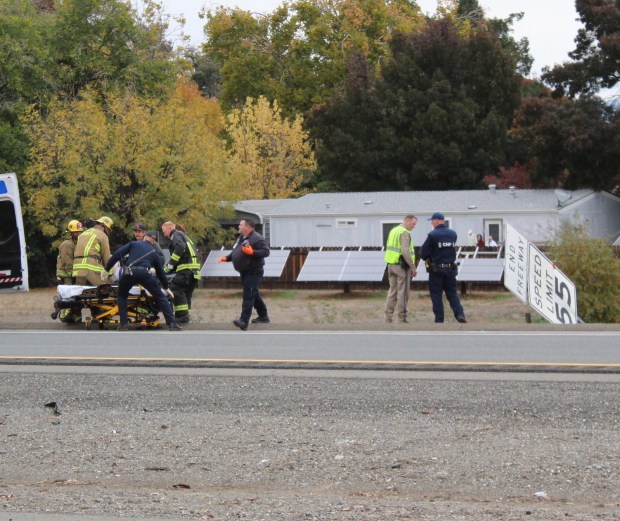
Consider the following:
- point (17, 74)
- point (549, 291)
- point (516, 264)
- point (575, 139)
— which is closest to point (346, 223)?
point (575, 139)

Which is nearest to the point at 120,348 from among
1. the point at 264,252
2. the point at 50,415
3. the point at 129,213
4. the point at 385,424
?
the point at 264,252

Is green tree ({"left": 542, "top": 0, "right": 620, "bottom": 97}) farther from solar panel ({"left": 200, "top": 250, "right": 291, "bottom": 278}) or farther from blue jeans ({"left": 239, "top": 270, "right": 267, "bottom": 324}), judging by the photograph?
blue jeans ({"left": 239, "top": 270, "right": 267, "bottom": 324})

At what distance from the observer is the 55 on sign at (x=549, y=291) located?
1842cm

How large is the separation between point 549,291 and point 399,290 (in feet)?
8.89

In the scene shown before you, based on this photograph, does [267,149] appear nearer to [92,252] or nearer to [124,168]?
[124,168]

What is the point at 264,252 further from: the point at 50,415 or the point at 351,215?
the point at 351,215

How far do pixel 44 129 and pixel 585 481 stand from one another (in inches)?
1307

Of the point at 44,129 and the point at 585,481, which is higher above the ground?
the point at 44,129

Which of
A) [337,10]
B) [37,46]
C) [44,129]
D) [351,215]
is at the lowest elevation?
[351,215]

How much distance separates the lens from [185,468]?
25.2 feet

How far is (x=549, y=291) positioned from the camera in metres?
18.8

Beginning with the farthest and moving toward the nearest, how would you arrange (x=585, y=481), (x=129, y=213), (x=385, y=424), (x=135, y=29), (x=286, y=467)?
(x=135, y=29) < (x=129, y=213) < (x=385, y=424) < (x=286, y=467) < (x=585, y=481)

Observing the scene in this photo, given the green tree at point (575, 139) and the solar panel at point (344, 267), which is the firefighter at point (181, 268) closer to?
the solar panel at point (344, 267)

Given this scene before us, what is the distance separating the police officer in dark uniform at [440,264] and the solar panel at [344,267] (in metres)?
12.1
